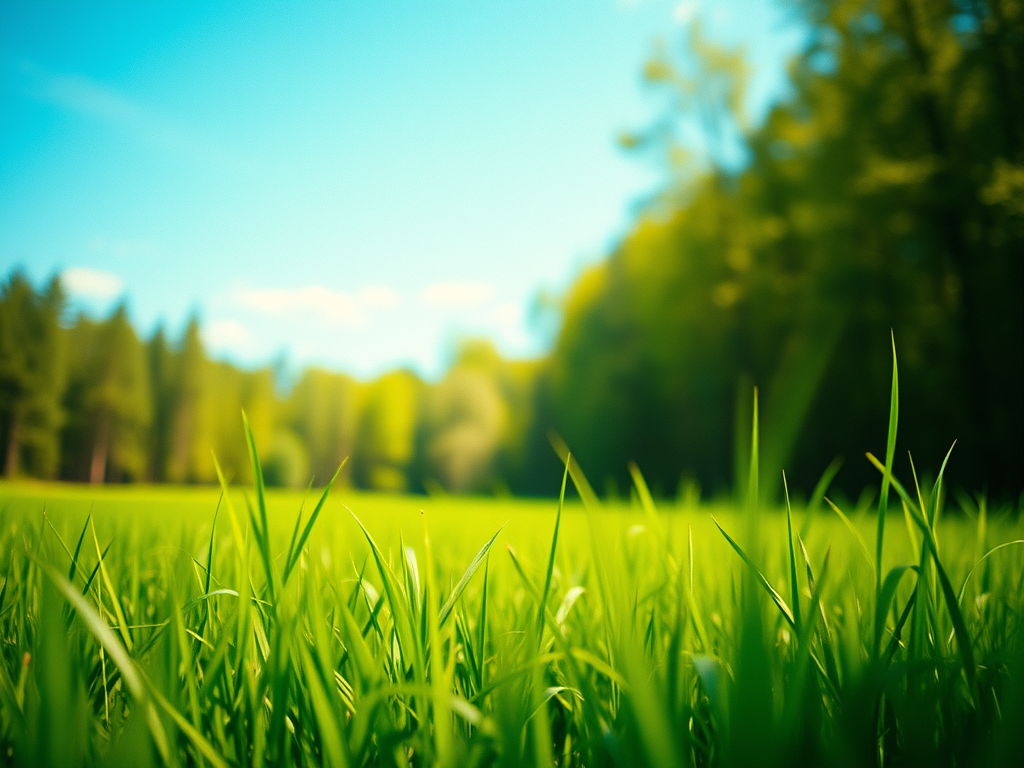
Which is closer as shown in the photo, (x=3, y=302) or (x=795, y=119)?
(x=3, y=302)

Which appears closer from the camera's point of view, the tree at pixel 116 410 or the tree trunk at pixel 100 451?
the tree at pixel 116 410

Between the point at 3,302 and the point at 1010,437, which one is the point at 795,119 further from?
the point at 3,302

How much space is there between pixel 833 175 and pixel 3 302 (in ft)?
42.4

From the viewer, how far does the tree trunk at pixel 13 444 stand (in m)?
2.37

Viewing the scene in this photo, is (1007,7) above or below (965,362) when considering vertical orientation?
above

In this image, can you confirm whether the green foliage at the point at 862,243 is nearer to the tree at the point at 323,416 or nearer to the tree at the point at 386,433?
the tree at the point at 386,433

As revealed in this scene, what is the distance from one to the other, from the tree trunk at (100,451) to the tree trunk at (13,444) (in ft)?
29.8

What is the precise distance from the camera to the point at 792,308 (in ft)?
43.3

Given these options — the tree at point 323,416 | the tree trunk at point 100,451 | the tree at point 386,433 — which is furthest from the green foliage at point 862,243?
the tree at point 323,416

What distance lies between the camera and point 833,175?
10594 mm

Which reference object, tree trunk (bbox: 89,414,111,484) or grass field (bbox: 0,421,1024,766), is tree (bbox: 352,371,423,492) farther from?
grass field (bbox: 0,421,1024,766)

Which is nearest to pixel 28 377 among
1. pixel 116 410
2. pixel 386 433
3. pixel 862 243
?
pixel 116 410

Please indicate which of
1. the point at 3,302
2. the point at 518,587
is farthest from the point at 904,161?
the point at 3,302

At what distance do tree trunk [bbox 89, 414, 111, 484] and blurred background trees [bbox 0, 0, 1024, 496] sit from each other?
9cm
